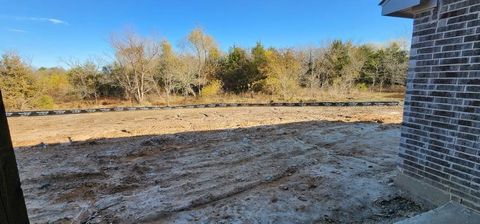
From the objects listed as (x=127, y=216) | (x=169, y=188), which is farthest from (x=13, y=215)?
(x=169, y=188)

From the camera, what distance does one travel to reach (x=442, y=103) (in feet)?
8.87

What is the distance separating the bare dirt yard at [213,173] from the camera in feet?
9.70

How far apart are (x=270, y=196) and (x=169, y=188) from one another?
1.39 meters

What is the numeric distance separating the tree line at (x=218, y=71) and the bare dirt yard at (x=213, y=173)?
29.0ft

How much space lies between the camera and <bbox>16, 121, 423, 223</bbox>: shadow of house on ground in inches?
116

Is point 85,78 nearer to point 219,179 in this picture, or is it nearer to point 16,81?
point 16,81

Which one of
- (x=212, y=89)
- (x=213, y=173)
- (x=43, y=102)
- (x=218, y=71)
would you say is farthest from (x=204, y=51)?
(x=213, y=173)

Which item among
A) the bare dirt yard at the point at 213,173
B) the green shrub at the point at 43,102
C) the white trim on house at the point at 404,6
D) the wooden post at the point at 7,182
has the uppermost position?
the white trim on house at the point at 404,6

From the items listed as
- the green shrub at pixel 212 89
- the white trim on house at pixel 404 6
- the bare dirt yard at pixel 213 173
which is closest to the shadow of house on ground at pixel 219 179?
the bare dirt yard at pixel 213 173

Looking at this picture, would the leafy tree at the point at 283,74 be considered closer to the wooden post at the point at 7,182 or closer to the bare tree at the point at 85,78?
the bare tree at the point at 85,78

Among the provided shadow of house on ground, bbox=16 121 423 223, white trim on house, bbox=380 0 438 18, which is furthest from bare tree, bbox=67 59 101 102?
white trim on house, bbox=380 0 438 18

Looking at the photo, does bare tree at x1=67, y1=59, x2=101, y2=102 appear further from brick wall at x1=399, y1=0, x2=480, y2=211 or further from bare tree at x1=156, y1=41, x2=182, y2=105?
brick wall at x1=399, y1=0, x2=480, y2=211

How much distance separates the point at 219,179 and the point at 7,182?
345cm

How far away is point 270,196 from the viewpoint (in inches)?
129
